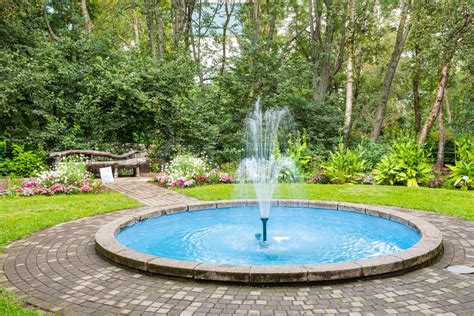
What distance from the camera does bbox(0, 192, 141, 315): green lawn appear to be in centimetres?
602

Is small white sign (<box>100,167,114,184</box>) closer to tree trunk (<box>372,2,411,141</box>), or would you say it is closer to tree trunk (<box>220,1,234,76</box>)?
tree trunk (<box>220,1,234,76</box>)

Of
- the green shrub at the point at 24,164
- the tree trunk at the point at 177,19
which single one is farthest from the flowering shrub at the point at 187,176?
the tree trunk at the point at 177,19

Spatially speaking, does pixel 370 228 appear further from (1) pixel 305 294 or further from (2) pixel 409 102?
(2) pixel 409 102

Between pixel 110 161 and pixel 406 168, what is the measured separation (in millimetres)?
9275

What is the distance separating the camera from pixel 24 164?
36.7 ft

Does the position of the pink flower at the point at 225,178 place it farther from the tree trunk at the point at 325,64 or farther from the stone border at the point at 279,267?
the tree trunk at the point at 325,64

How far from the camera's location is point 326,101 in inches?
682

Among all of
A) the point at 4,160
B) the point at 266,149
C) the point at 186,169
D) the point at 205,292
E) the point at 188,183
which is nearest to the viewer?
the point at 205,292

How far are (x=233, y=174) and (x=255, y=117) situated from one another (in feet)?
15.8

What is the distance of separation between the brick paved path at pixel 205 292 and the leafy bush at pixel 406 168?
6.10m

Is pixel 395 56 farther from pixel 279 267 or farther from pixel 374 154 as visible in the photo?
pixel 279 267

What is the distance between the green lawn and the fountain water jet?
12.5 ft

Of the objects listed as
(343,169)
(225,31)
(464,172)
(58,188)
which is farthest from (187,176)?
(225,31)

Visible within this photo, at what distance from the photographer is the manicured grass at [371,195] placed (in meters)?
7.57
